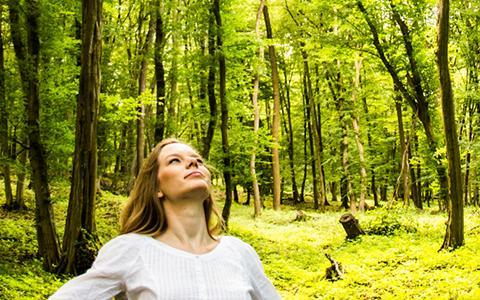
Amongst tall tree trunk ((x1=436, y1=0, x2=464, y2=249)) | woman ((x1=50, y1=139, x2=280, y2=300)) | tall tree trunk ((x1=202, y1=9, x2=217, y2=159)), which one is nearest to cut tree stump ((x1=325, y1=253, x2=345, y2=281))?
tall tree trunk ((x1=436, y1=0, x2=464, y2=249))

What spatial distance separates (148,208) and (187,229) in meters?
0.24

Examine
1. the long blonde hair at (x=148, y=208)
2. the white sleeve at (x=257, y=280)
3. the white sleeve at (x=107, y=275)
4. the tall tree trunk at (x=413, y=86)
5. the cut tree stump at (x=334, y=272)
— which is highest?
the tall tree trunk at (x=413, y=86)

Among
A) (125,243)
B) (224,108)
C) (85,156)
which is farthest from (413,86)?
(125,243)

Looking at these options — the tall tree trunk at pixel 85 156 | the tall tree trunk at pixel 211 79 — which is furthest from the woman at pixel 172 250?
the tall tree trunk at pixel 211 79

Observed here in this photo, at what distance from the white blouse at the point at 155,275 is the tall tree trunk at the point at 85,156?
22.7ft

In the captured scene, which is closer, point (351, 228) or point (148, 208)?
point (148, 208)

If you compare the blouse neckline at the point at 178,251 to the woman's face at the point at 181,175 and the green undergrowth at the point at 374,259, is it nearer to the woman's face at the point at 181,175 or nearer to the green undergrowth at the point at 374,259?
the woman's face at the point at 181,175

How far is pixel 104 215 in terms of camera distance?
1591 cm

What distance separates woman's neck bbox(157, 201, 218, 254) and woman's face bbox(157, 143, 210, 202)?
0.17ft

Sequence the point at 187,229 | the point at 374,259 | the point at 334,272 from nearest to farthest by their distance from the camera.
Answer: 1. the point at 187,229
2. the point at 334,272
3. the point at 374,259

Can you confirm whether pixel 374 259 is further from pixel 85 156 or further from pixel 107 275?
pixel 107 275

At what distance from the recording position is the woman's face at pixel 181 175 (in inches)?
88.4

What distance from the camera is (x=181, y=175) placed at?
2293 mm

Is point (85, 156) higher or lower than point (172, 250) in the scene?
higher
